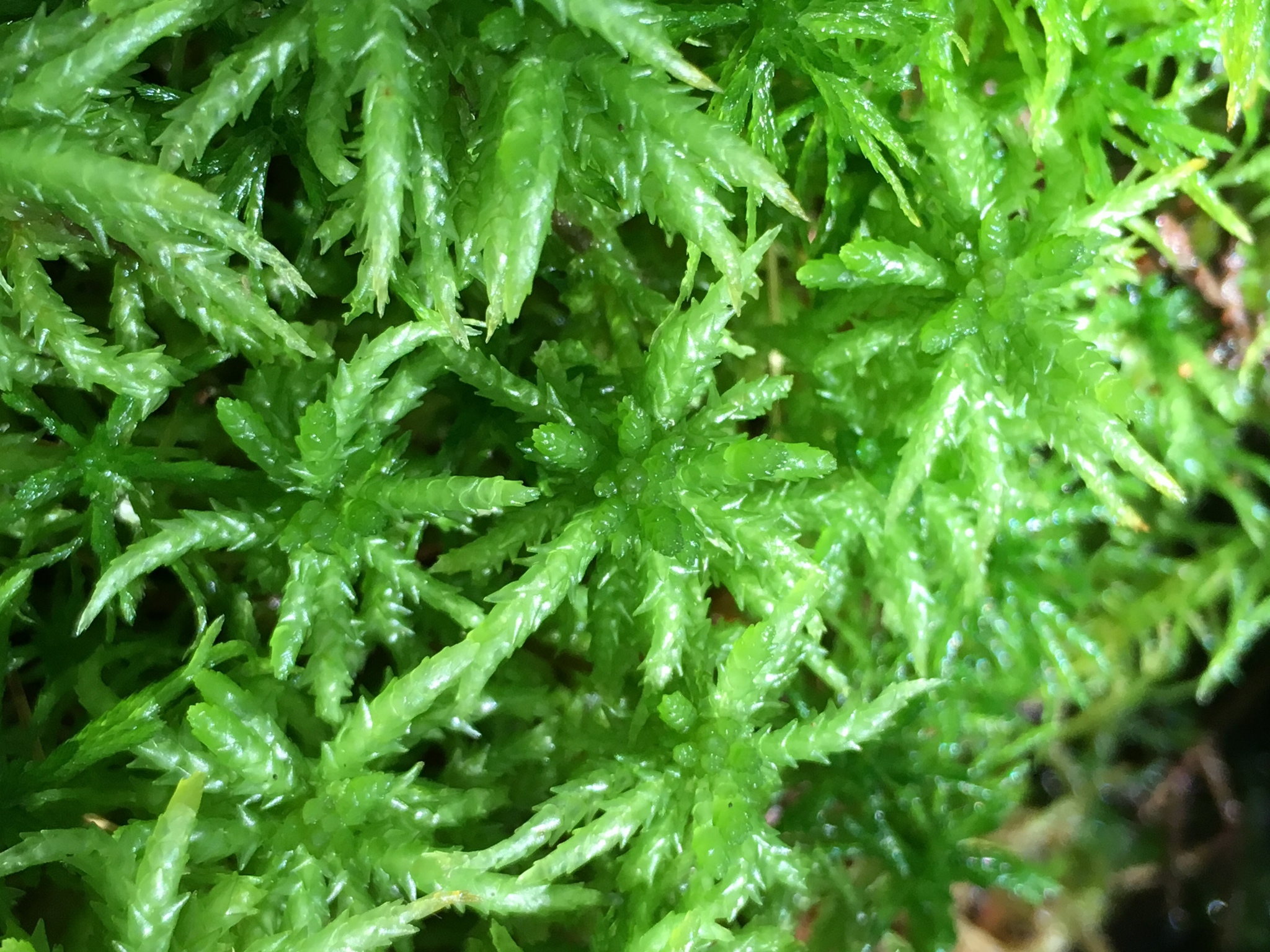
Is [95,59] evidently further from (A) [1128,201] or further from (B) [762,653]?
(A) [1128,201]

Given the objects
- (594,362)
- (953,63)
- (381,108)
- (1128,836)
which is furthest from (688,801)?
(1128,836)

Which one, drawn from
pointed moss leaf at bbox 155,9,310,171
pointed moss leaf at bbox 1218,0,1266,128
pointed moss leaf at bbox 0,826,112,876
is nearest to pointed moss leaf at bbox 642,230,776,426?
pointed moss leaf at bbox 155,9,310,171

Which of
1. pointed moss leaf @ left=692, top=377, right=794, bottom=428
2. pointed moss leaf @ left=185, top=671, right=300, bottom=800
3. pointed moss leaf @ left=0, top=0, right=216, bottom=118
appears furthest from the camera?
pointed moss leaf @ left=692, top=377, right=794, bottom=428

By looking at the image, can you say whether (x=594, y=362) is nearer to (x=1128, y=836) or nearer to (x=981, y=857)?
(x=981, y=857)

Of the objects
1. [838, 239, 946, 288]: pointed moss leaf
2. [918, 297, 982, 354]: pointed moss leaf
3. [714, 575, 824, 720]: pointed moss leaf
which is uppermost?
[838, 239, 946, 288]: pointed moss leaf

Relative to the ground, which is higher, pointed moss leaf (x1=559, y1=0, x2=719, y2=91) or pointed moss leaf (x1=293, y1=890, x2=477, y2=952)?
pointed moss leaf (x1=559, y1=0, x2=719, y2=91)

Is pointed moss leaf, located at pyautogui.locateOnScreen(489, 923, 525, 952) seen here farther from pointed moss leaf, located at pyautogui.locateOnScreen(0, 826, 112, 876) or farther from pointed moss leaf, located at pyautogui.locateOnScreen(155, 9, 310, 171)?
pointed moss leaf, located at pyautogui.locateOnScreen(155, 9, 310, 171)

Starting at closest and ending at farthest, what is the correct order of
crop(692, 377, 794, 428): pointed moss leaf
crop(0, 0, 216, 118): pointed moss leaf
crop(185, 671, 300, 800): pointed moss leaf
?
crop(0, 0, 216, 118): pointed moss leaf < crop(185, 671, 300, 800): pointed moss leaf < crop(692, 377, 794, 428): pointed moss leaf

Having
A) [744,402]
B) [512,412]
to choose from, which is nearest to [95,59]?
[512,412]
